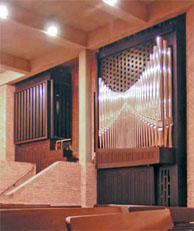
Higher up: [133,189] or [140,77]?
[140,77]

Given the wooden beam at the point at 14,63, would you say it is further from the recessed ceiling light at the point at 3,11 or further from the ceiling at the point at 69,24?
the recessed ceiling light at the point at 3,11

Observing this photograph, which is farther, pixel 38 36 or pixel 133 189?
pixel 38 36

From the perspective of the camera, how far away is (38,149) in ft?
39.6

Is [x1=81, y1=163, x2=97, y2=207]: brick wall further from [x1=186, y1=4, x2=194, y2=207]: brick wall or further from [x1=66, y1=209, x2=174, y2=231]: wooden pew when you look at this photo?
[x1=66, y1=209, x2=174, y2=231]: wooden pew

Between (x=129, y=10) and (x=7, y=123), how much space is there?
20.5ft

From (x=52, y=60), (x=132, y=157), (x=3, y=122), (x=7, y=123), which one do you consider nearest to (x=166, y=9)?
(x=132, y=157)

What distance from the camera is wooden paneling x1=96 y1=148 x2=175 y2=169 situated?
8.27 m

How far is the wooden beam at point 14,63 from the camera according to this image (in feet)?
39.0

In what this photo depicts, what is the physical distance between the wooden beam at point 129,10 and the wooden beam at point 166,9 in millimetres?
167

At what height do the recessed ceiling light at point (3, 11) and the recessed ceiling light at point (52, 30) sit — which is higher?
the recessed ceiling light at point (3, 11)

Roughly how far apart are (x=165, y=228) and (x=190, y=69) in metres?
6.49

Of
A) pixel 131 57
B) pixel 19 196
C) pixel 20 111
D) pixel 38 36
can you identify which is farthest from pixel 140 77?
pixel 20 111

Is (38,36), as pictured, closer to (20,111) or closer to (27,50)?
(27,50)

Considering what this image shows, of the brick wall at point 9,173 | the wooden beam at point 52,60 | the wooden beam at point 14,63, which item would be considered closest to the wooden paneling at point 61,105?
the wooden beam at point 52,60
